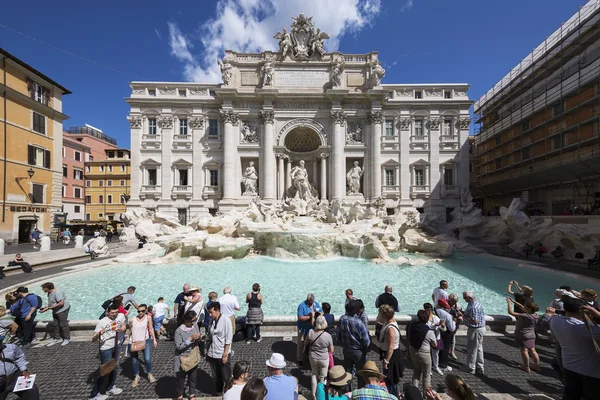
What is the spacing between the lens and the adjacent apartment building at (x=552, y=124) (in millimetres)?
17453

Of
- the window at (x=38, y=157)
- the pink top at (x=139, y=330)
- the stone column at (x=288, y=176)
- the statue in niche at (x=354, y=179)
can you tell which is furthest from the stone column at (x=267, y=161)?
the pink top at (x=139, y=330)

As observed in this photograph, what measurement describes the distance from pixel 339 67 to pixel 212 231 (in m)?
18.3

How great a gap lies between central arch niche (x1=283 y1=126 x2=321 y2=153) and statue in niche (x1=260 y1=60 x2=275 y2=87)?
479 cm

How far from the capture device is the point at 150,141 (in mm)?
24094

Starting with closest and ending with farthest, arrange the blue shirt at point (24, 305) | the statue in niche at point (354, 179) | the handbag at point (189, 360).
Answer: the handbag at point (189, 360) → the blue shirt at point (24, 305) → the statue in niche at point (354, 179)

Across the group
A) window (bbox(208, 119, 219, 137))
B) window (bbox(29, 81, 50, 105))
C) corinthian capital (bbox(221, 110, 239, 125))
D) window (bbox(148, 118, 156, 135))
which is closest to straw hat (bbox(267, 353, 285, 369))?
corinthian capital (bbox(221, 110, 239, 125))

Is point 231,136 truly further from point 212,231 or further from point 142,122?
point 212,231

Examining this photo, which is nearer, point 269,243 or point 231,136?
point 269,243

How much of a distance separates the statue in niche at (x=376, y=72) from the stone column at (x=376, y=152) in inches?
114

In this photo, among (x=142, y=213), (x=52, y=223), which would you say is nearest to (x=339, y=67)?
(x=142, y=213)

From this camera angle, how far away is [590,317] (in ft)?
10.4

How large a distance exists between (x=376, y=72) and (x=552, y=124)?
49.7 ft

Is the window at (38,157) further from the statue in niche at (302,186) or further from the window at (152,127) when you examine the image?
the statue in niche at (302,186)

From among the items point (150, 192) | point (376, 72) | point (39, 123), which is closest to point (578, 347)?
point (376, 72)
